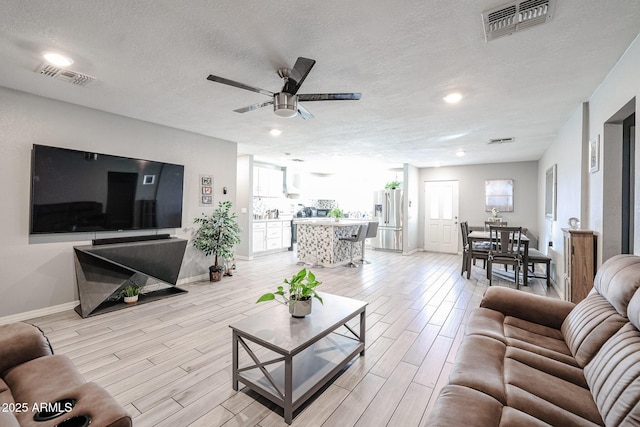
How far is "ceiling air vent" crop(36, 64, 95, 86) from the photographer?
8.58 feet

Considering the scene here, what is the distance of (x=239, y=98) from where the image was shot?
3.33m

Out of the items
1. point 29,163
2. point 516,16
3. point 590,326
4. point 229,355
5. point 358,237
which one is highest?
point 516,16

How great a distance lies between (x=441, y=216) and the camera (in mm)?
8562

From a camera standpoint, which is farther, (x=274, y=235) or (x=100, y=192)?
(x=274, y=235)

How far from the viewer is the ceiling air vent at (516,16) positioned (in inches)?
68.1

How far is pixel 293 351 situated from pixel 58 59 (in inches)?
122

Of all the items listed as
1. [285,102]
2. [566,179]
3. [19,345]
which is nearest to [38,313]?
[19,345]

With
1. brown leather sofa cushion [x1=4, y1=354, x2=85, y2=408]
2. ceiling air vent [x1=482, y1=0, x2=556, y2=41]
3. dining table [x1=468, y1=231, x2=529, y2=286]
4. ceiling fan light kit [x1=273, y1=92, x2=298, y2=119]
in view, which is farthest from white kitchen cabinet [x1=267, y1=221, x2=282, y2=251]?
ceiling air vent [x1=482, y1=0, x2=556, y2=41]

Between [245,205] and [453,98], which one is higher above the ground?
[453,98]

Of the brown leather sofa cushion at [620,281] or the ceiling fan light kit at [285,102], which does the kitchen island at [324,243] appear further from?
the brown leather sofa cushion at [620,281]

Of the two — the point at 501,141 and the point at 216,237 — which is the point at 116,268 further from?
the point at 501,141

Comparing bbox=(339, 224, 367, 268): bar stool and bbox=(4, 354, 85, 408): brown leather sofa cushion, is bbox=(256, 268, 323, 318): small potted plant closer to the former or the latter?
bbox=(4, 354, 85, 408): brown leather sofa cushion

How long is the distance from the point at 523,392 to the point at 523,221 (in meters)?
7.57

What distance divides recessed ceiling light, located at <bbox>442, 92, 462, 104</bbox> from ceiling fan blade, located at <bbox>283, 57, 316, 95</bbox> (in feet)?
5.83
